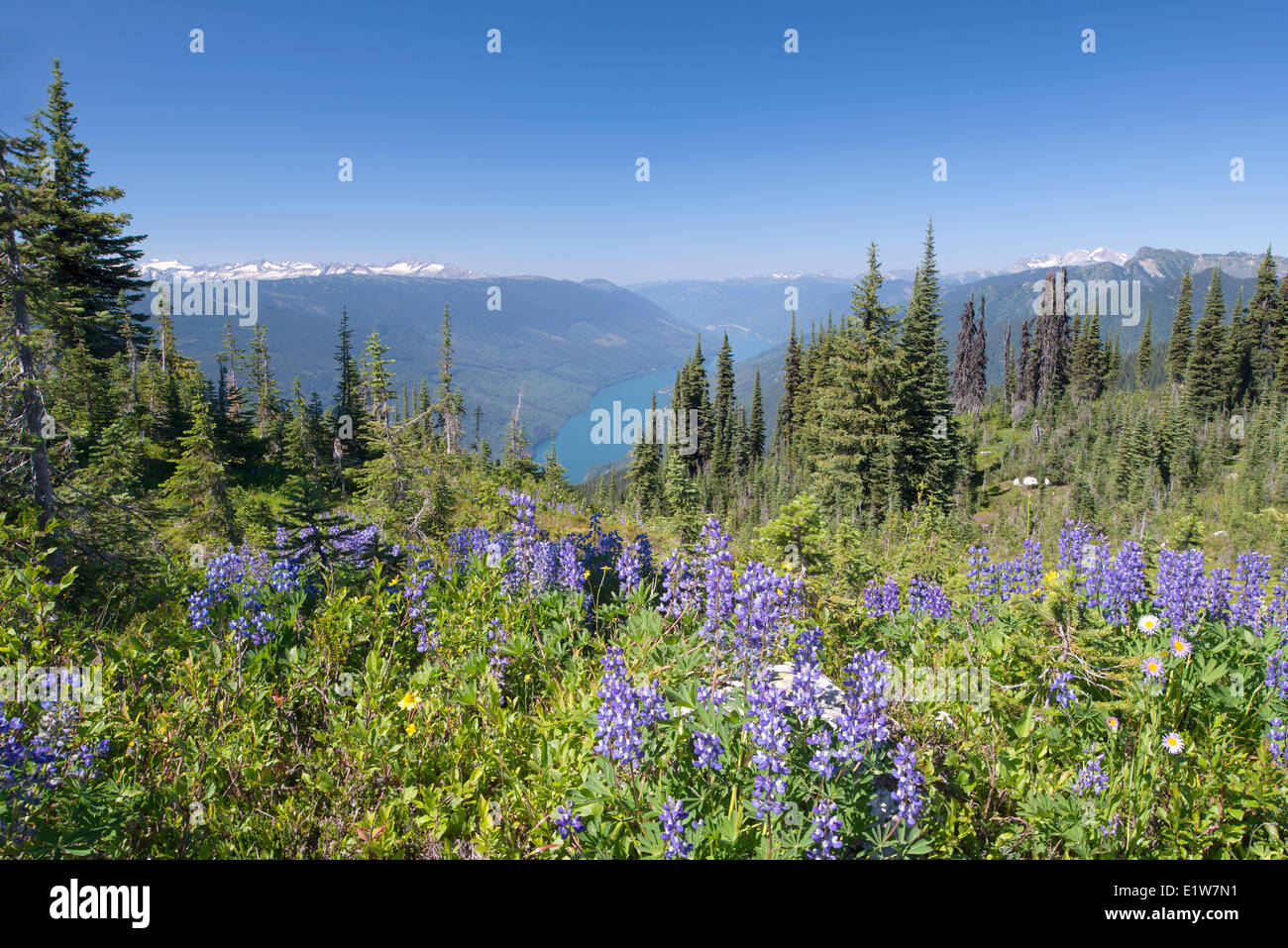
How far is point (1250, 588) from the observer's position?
18.7 feet

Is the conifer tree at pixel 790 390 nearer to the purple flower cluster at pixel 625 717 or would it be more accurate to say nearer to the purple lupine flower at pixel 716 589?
the purple lupine flower at pixel 716 589

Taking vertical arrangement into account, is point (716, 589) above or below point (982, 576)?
above

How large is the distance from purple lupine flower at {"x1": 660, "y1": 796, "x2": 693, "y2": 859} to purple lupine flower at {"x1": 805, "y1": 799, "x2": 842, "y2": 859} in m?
0.53

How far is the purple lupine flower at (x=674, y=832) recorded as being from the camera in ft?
8.25

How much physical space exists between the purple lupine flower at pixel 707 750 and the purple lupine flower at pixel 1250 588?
17.5 ft

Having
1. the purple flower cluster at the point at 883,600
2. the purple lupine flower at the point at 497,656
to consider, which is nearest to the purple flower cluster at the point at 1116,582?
the purple flower cluster at the point at 883,600

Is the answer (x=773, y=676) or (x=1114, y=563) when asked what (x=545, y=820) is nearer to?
(x=773, y=676)

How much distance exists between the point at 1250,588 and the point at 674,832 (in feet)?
21.4

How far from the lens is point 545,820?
10.3 feet

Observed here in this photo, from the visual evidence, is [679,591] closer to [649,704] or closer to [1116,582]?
[649,704]

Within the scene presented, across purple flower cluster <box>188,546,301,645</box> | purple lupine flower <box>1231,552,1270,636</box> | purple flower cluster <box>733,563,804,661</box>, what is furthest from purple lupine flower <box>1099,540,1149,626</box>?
purple flower cluster <box>188,546,301,645</box>

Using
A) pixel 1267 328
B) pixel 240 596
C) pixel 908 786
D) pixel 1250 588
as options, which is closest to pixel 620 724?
pixel 908 786

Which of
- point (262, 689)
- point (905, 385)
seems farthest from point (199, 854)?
point (905, 385)

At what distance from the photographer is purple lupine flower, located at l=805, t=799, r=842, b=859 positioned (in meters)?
2.48
